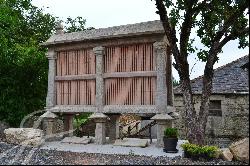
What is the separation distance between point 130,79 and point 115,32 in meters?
2.38

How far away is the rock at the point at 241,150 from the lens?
10.3m

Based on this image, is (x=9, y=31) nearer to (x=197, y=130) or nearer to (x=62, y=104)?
(x=62, y=104)

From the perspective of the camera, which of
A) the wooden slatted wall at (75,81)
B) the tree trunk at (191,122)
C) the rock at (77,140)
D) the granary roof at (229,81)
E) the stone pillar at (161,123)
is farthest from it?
the granary roof at (229,81)

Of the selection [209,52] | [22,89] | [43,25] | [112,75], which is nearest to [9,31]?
[22,89]

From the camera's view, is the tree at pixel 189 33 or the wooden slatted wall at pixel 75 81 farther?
the wooden slatted wall at pixel 75 81

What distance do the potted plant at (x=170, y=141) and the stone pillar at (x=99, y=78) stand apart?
3.49 meters

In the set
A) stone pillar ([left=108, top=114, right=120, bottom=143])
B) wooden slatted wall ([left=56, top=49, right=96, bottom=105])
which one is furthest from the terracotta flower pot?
wooden slatted wall ([left=56, top=49, right=96, bottom=105])

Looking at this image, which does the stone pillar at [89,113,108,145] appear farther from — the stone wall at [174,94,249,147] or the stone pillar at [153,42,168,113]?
the stone wall at [174,94,249,147]

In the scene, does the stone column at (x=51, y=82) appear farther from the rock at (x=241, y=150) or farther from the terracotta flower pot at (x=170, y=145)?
the rock at (x=241, y=150)

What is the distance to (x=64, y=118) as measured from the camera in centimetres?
1652

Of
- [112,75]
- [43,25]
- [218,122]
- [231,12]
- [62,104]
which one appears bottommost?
[218,122]

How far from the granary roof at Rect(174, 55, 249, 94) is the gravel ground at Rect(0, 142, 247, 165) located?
957 cm

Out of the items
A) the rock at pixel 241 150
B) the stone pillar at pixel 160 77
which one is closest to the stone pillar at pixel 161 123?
the stone pillar at pixel 160 77

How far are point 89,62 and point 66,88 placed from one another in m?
1.79
